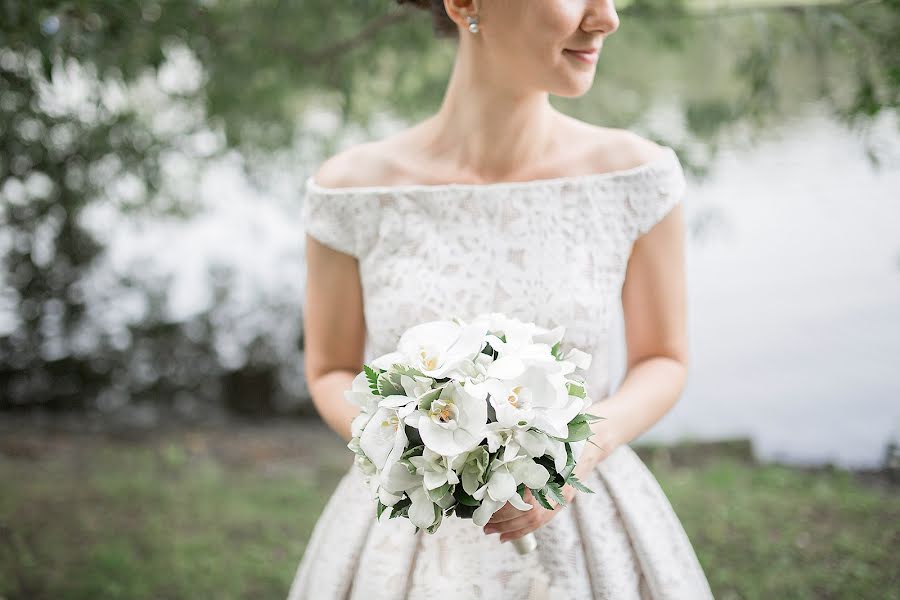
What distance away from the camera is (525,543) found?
159 cm

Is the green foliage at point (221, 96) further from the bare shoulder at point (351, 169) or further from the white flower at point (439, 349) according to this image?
the bare shoulder at point (351, 169)

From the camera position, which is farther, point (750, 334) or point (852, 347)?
point (750, 334)

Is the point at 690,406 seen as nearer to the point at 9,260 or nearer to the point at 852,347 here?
the point at 852,347

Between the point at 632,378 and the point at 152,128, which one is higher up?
the point at 152,128

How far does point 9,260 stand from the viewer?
5359 mm

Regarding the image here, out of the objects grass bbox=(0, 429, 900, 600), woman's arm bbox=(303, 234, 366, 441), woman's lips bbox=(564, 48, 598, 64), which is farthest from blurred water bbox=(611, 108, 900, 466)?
woman's lips bbox=(564, 48, 598, 64)

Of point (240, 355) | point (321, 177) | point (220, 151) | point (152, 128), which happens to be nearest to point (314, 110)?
point (220, 151)

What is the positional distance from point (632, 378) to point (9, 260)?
476cm

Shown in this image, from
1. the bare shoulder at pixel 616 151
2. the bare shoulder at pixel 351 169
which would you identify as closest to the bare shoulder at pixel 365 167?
the bare shoulder at pixel 351 169

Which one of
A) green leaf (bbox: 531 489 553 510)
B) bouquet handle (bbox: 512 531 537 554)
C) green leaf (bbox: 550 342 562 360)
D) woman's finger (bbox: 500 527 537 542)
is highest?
green leaf (bbox: 550 342 562 360)

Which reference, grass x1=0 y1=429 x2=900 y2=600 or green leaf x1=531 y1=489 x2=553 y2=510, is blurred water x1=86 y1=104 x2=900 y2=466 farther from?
green leaf x1=531 y1=489 x2=553 y2=510

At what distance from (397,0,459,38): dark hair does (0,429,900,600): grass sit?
92.6 inches

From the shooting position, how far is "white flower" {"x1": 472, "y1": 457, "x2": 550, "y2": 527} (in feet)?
4.29

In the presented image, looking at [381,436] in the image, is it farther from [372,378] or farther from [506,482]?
[506,482]
